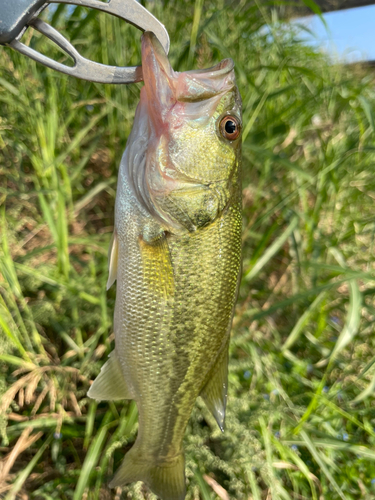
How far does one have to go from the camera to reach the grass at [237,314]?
1503mm

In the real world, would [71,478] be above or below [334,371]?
below

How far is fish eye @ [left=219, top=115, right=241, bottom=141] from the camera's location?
981 mm

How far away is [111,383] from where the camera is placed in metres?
1.11

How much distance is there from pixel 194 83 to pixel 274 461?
1.69m

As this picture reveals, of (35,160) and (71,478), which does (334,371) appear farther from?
(35,160)

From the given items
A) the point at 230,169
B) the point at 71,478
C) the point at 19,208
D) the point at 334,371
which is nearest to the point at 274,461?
the point at 334,371

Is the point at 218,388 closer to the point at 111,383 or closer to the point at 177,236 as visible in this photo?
the point at 111,383

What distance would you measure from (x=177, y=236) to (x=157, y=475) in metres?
0.85

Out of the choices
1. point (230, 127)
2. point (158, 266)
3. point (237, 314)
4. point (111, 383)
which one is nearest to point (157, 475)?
point (111, 383)

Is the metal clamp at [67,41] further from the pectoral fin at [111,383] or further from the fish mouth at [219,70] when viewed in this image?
the pectoral fin at [111,383]

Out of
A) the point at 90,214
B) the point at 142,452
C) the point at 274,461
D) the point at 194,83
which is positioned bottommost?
the point at 274,461

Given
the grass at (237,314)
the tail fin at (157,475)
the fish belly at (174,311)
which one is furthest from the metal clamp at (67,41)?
→ the tail fin at (157,475)

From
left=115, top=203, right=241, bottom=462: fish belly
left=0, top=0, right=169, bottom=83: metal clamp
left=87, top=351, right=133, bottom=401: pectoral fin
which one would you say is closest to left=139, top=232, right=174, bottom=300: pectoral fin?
left=115, top=203, right=241, bottom=462: fish belly

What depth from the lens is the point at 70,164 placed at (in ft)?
6.59
